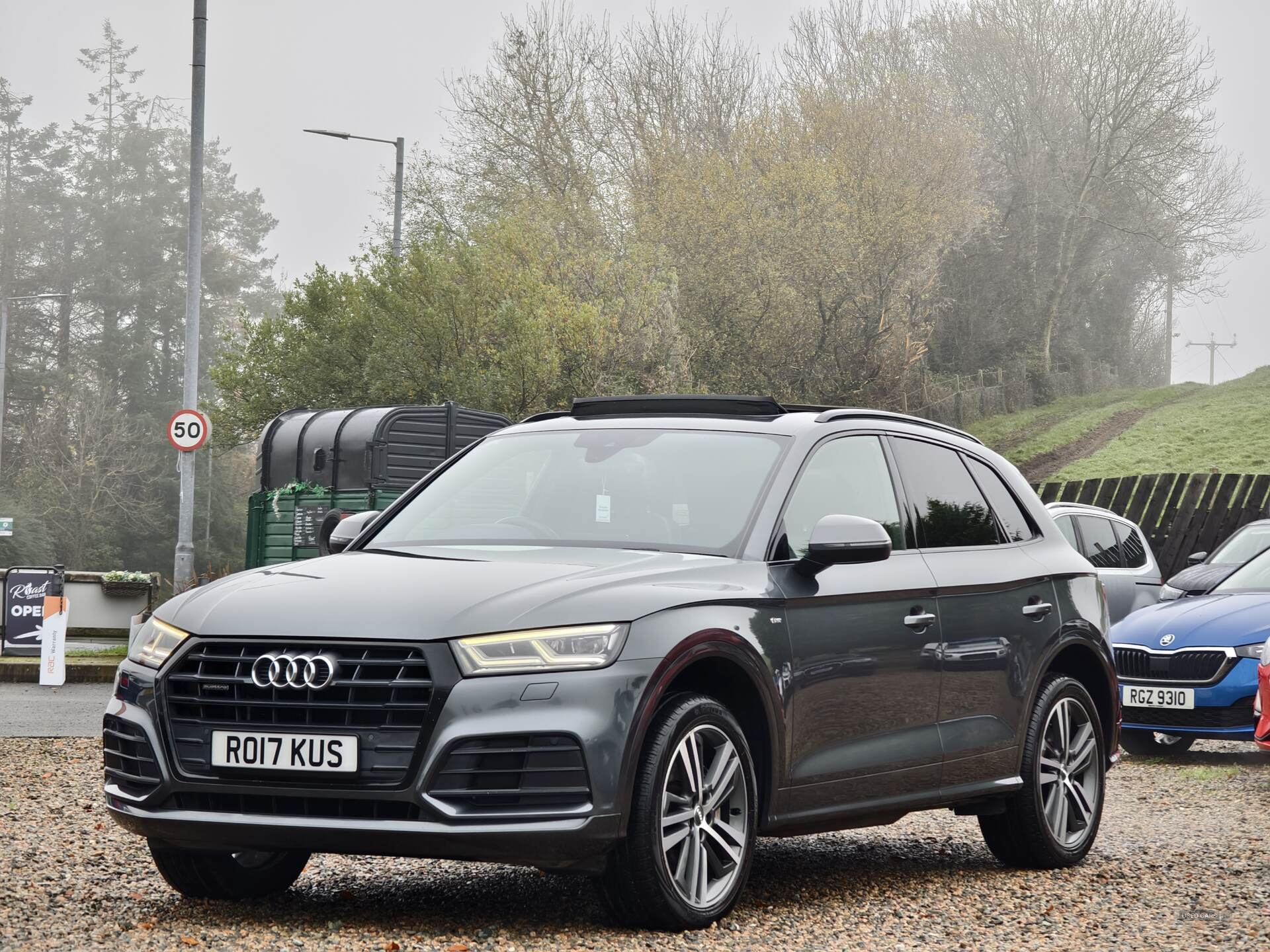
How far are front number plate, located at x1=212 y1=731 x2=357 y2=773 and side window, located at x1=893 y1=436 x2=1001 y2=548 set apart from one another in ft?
9.19

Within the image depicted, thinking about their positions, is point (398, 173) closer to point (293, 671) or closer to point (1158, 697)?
point (1158, 697)

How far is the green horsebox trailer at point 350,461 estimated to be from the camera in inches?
821

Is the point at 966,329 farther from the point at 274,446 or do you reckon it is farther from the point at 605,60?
the point at 274,446

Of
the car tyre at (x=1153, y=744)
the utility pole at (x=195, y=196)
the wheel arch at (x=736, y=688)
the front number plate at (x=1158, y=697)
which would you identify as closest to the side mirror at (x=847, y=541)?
the wheel arch at (x=736, y=688)

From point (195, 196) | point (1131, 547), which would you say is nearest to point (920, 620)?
point (1131, 547)

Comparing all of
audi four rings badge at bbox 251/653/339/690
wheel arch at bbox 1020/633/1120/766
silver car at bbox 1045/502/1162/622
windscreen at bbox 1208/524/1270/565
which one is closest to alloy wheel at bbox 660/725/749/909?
audi four rings badge at bbox 251/653/339/690

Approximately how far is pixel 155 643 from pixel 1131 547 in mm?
13795

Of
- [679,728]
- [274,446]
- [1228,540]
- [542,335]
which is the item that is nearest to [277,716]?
[679,728]

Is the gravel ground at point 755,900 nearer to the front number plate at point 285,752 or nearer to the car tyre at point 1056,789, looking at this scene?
the car tyre at point 1056,789

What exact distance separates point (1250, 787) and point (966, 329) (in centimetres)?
5525

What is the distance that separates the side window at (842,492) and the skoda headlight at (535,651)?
116 cm

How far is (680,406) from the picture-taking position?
6.84 meters

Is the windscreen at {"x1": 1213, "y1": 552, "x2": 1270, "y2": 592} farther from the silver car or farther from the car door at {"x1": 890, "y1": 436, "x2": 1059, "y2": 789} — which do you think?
the car door at {"x1": 890, "y1": 436, "x2": 1059, "y2": 789}

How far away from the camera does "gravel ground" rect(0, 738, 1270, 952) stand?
17.2 ft
